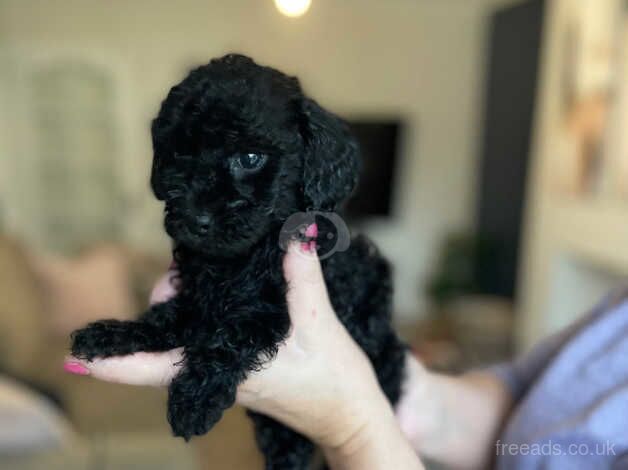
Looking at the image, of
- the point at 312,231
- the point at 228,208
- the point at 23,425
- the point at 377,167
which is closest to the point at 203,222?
the point at 228,208

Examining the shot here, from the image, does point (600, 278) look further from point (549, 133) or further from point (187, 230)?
point (187, 230)

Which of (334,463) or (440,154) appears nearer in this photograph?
(334,463)

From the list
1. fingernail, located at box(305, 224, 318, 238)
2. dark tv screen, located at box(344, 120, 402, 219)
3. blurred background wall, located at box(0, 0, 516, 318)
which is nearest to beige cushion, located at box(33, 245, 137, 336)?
blurred background wall, located at box(0, 0, 516, 318)

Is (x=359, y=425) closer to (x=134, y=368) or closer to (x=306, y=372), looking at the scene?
(x=306, y=372)

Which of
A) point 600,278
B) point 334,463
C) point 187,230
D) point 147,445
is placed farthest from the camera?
point 600,278

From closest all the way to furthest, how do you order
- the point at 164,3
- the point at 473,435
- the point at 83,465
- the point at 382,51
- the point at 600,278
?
the point at 473,435
the point at 83,465
the point at 600,278
the point at 164,3
the point at 382,51

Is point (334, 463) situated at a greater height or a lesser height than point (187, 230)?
lesser

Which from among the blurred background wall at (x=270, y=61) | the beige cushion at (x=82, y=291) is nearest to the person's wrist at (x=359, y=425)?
the beige cushion at (x=82, y=291)

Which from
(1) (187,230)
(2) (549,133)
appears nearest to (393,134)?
(2) (549,133)
